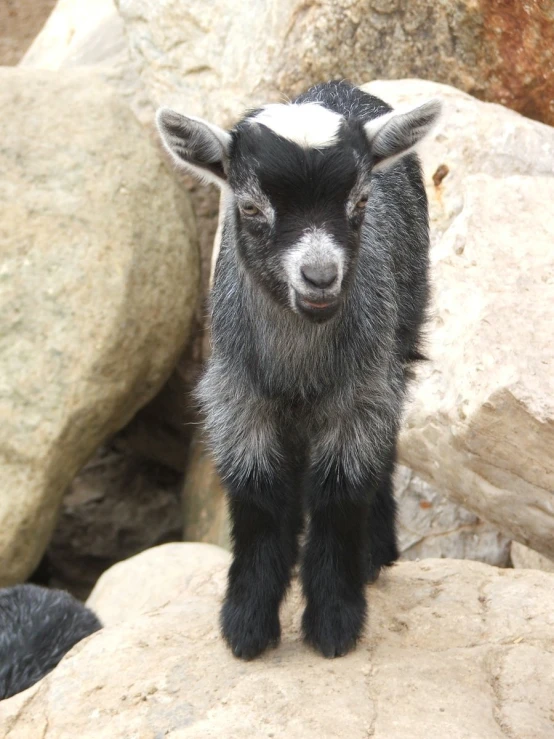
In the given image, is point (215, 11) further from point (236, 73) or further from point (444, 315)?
point (444, 315)

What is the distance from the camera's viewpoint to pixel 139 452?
10.8m

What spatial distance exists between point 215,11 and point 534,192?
3.53 m

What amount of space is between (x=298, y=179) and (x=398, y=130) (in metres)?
0.70

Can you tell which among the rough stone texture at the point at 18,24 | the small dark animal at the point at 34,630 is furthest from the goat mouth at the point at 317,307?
the rough stone texture at the point at 18,24

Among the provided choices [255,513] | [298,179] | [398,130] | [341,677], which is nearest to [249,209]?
[298,179]

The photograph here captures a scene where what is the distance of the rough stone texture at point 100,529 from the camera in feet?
33.9

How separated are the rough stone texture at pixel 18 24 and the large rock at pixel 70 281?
634 centimetres

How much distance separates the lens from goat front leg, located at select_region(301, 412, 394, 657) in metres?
4.89

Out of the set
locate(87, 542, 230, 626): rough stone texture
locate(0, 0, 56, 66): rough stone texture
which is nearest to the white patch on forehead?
locate(87, 542, 230, 626): rough stone texture

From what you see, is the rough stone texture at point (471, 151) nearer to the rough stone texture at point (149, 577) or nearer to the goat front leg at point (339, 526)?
the rough stone texture at point (149, 577)

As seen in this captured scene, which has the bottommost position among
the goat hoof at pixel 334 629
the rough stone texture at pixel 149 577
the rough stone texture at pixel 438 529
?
the rough stone texture at pixel 149 577

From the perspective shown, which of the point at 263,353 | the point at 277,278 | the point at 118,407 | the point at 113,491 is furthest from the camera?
the point at 113,491

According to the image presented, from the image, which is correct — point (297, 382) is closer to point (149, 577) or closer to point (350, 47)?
point (149, 577)

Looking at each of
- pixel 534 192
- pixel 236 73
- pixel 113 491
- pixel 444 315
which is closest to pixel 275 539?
pixel 444 315
